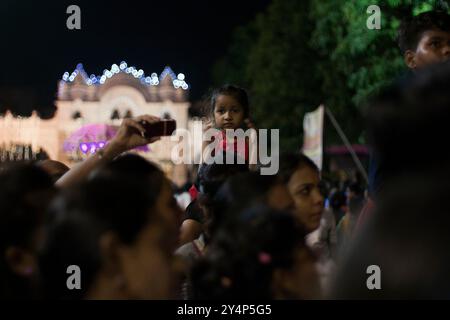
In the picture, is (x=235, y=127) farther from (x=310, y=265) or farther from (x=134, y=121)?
(x=310, y=265)

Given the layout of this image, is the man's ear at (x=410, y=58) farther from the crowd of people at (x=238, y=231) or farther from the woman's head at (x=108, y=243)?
the woman's head at (x=108, y=243)

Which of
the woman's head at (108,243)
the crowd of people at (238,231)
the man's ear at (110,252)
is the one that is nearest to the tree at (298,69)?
the crowd of people at (238,231)

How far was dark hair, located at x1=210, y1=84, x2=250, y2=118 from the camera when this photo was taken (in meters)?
4.83

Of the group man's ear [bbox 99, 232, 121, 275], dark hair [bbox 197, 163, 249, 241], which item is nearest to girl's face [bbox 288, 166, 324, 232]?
dark hair [bbox 197, 163, 249, 241]

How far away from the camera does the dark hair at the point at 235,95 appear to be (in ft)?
15.9

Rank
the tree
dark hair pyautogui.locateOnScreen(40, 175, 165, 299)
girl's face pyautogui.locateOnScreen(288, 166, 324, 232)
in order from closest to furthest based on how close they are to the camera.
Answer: dark hair pyautogui.locateOnScreen(40, 175, 165, 299) → girl's face pyautogui.locateOnScreen(288, 166, 324, 232) → the tree

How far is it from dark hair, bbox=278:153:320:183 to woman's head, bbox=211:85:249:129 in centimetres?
104

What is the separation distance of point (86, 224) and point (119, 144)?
1.59 metres

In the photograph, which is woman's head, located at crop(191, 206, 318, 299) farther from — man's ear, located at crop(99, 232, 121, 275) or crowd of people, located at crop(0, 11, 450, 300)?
man's ear, located at crop(99, 232, 121, 275)

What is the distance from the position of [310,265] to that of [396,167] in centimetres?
85

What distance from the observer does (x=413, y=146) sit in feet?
4.37

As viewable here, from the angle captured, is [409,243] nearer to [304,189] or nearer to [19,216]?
[19,216]
